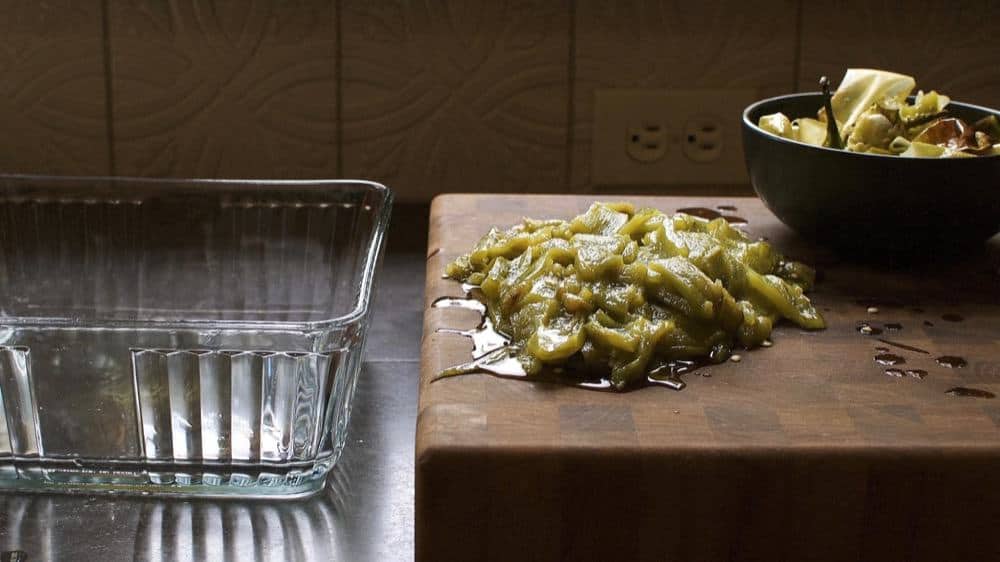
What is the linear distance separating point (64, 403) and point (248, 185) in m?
0.41

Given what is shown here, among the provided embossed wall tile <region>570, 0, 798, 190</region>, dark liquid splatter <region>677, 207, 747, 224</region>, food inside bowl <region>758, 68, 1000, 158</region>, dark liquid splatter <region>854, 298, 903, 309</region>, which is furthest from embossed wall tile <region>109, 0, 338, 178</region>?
dark liquid splatter <region>854, 298, 903, 309</region>

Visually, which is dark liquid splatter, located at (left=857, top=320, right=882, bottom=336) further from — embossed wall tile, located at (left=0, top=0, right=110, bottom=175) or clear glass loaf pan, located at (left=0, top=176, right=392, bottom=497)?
embossed wall tile, located at (left=0, top=0, right=110, bottom=175)

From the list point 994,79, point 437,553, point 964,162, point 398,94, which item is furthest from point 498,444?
point 994,79

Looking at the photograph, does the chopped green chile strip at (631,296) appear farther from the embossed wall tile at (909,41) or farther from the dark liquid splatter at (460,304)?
the embossed wall tile at (909,41)

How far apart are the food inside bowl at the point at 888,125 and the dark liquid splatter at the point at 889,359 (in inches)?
8.6

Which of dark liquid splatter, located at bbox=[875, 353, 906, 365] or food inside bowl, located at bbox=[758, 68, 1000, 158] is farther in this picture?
food inside bowl, located at bbox=[758, 68, 1000, 158]

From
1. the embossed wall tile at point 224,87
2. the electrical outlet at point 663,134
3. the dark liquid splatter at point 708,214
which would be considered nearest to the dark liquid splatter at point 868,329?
the dark liquid splatter at point 708,214

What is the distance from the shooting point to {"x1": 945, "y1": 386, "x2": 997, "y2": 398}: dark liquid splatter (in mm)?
927

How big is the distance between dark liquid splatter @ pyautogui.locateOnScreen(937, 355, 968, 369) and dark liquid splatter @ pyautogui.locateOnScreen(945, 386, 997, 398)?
45 millimetres

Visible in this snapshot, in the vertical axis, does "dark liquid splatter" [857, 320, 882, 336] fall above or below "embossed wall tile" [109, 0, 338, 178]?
below

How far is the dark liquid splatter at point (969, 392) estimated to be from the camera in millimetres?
927

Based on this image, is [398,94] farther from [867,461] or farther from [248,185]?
[867,461]

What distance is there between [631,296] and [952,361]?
0.24 metres

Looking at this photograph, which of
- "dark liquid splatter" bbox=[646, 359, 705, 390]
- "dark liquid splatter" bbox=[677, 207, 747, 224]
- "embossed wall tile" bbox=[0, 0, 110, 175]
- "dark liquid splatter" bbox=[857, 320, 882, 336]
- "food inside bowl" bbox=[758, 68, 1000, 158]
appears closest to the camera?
"dark liquid splatter" bbox=[646, 359, 705, 390]
